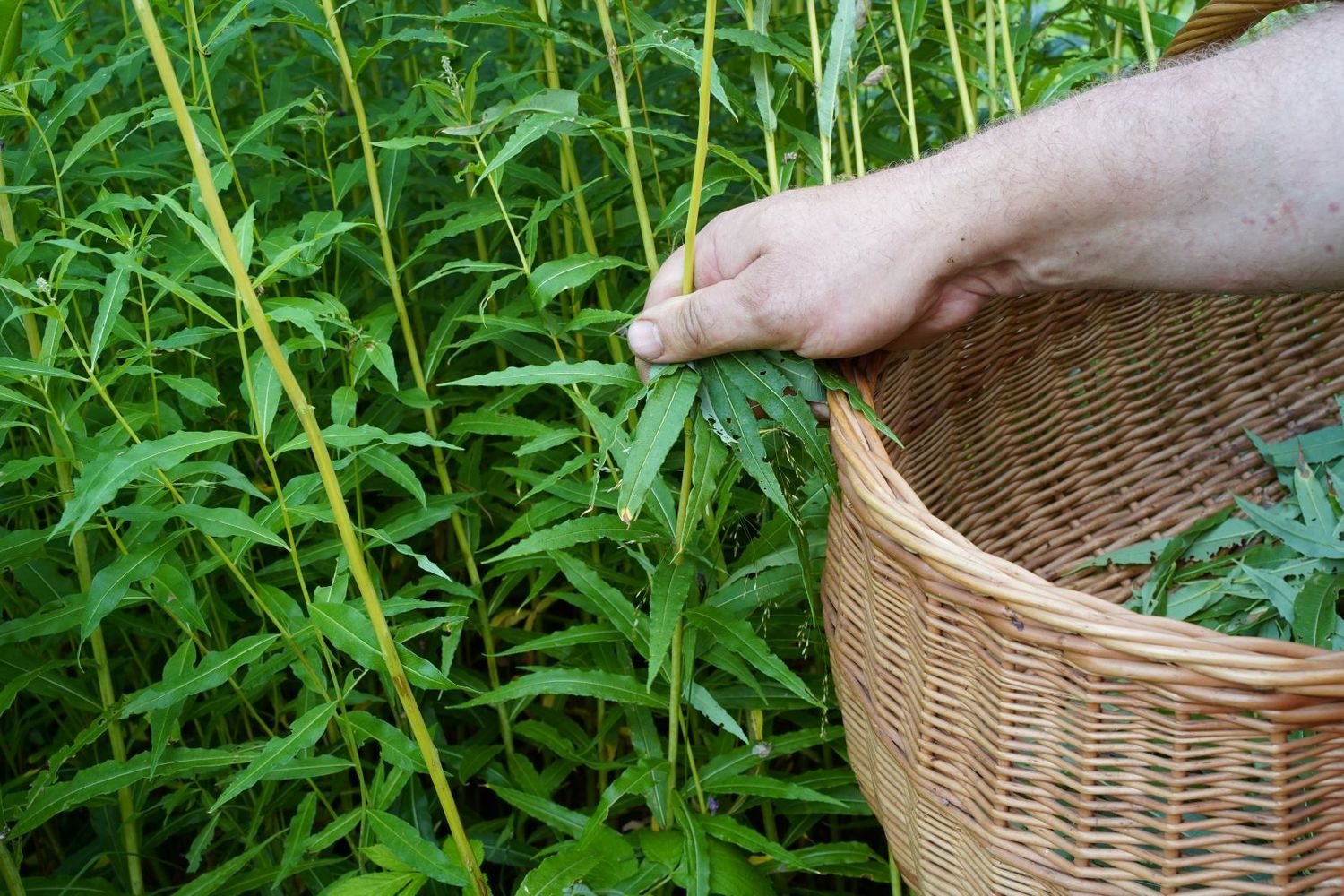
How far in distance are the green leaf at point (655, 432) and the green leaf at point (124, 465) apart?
0.31 m

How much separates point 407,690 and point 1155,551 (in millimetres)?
874

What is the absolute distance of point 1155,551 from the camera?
4.25 feet

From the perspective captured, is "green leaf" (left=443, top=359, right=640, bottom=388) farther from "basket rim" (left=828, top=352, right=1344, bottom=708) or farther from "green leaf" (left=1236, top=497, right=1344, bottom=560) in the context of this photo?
"green leaf" (left=1236, top=497, right=1344, bottom=560)

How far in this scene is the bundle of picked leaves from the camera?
946 mm

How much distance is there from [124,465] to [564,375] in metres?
0.34

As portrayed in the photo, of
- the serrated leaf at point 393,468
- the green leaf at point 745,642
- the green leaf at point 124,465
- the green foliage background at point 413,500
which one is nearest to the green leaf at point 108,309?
the green foliage background at point 413,500

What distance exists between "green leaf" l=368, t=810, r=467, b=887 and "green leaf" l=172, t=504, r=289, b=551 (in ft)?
0.83

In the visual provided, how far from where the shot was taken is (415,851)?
3.15 feet

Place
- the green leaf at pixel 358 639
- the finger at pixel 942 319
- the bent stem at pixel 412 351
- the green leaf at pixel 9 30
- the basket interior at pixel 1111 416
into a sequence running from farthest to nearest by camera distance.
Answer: the basket interior at pixel 1111 416, the bent stem at pixel 412 351, the finger at pixel 942 319, the green leaf at pixel 358 639, the green leaf at pixel 9 30

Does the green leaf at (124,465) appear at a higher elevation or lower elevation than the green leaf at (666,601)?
higher

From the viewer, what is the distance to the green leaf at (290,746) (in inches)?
36.6

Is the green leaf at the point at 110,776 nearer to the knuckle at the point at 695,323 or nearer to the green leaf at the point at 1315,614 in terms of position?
the knuckle at the point at 695,323

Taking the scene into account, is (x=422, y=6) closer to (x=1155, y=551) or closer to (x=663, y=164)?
(x=663, y=164)

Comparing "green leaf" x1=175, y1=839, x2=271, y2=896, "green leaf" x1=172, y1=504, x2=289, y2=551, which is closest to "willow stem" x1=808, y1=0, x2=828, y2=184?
"green leaf" x1=172, y1=504, x2=289, y2=551
